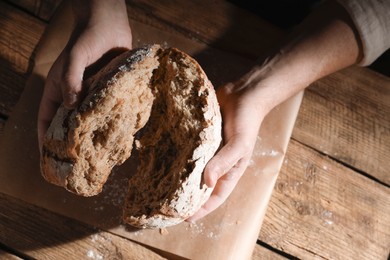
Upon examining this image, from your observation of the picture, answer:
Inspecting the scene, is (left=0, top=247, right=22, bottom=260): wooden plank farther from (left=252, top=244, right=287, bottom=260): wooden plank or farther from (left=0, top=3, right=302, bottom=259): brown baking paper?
(left=252, top=244, right=287, bottom=260): wooden plank

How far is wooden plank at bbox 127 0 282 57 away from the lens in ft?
5.21

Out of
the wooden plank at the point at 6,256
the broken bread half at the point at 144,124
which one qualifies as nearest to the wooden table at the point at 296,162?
the wooden plank at the point at 6,256

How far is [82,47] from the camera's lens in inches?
50.7

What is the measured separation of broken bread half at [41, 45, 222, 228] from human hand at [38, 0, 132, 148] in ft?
0.16

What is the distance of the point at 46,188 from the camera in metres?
1.39

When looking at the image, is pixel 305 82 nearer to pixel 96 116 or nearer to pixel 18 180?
pixel 96 116

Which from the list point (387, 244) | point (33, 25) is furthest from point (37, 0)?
point (387, 244)

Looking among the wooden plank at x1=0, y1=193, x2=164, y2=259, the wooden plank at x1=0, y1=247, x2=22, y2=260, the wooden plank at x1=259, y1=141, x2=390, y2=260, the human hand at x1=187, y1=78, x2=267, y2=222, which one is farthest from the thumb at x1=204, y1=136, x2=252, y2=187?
the wooden plank at x1=0, y1=247, x2=22, y2=260

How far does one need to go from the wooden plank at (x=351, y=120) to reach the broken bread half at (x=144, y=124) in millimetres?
520

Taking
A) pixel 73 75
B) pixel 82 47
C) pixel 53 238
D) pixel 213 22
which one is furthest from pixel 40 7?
pixel 53 238

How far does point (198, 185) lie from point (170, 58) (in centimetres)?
35

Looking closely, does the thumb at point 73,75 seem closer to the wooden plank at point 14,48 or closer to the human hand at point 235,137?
the wooden plank at point 14,48

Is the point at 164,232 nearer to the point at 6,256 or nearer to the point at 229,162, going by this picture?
the point at 229,162

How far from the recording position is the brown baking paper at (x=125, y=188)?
139 cm
